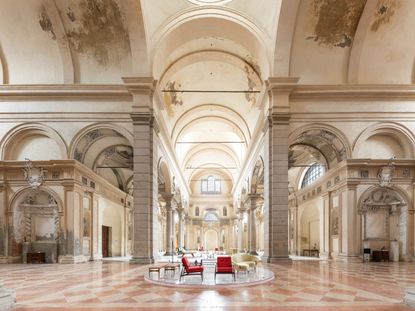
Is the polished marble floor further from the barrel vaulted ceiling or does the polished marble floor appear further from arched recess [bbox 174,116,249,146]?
arched recess [bbox 174,116,249,146]

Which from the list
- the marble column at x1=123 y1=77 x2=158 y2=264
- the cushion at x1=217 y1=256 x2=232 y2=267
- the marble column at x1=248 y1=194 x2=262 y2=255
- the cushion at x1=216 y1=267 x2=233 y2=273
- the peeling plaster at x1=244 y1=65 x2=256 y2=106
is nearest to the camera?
the cushion at x1=216 y1=267 x2=233 y2=273

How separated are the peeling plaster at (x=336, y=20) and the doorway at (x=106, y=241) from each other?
61.9 feet

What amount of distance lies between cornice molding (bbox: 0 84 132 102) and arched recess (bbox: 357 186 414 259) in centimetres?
1286

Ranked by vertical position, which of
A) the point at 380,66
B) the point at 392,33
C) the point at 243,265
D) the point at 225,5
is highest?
the point at 225,5

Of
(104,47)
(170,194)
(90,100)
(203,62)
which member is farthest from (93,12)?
(170,194)

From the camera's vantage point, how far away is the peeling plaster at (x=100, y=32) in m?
17.9

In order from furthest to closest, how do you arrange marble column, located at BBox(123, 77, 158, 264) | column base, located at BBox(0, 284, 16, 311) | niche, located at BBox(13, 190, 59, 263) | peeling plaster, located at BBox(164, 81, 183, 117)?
1. peeling plaster, located at BBox(164, 81, 183, 117)
2. niche, located at BBox(13, 190, 59, 263)
3. marble column, located at BBox(123, 77, 158, 264)
4. column base, located at BBox(0, 284, 16, 311)

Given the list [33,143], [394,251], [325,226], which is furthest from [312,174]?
[33,143]

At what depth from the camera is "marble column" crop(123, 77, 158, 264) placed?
58.3 feet

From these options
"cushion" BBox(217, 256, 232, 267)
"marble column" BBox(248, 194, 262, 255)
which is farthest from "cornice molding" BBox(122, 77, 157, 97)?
"marble column" BBox(248, 194, 262, 255)

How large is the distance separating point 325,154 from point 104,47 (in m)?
13.2

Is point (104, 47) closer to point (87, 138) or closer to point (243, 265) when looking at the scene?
point (87, 138)

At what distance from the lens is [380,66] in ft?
64.1

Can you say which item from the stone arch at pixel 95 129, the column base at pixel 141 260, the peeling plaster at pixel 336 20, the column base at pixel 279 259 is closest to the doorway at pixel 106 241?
the stone arch at pixel 95 129
